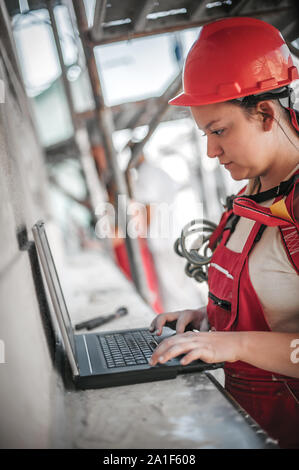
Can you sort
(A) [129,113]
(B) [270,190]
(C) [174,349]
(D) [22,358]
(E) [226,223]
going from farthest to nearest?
(A) [129,113] < (E) [226,223] < (B) [270,190] < (C) [174,349] < (D) [22,358]

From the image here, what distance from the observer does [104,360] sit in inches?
51.9

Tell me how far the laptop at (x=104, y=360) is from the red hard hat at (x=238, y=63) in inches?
26.1

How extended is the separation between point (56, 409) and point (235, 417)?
0.44 meters

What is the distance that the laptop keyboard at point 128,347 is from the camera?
1.29m

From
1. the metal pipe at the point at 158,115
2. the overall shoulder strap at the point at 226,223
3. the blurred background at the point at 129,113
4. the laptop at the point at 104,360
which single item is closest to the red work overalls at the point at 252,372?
the laptop at the point at 104,360

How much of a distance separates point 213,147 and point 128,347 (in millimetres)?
719

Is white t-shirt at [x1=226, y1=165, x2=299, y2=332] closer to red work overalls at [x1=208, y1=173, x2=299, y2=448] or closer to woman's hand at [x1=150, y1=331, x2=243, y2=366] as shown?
red work overalls at [x1=208, y1=173, x2=299, y2=448]

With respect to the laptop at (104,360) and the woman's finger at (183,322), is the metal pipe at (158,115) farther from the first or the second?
the laptop at (104,360)

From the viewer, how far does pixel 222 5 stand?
2.13 m

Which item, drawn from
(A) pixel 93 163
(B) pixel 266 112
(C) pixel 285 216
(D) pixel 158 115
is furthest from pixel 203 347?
(A) pixel 93 163

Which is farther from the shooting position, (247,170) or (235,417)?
(247,170)

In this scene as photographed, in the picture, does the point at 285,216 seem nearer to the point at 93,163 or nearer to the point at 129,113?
the point at 129,113

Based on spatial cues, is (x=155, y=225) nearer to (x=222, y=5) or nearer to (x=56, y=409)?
(x=222, y=5)
